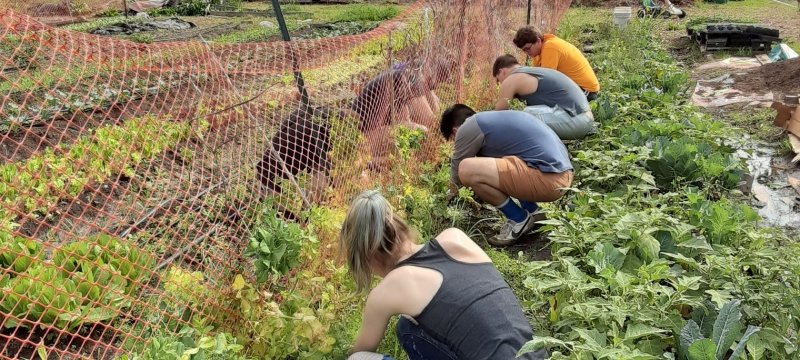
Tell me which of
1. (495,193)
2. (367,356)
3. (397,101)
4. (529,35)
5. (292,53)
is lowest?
(495,193)

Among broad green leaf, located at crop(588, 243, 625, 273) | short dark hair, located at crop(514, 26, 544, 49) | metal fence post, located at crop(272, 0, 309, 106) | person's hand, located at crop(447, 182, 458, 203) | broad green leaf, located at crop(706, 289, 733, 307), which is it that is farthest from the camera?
short dark hair, located at crop(514, 26, 544, 49)

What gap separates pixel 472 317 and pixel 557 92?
3138mm

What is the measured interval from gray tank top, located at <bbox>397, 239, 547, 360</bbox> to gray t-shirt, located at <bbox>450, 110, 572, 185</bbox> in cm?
177

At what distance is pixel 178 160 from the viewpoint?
19.0 feet

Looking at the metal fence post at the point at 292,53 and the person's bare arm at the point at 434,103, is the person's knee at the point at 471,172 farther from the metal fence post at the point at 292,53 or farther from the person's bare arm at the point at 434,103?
the person's bare arm at the point at 434,103

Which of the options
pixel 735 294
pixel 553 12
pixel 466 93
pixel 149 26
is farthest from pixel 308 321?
Answer: pixel 149 26

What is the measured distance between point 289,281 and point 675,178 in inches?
108

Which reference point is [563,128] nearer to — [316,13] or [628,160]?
[628,160]

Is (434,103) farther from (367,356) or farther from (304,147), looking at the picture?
(367,356)

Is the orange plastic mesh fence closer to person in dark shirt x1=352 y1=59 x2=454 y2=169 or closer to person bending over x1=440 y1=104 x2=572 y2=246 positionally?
person in dark shirt x1=352 y1=59 x2=454 y2=169

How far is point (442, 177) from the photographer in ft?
15.6

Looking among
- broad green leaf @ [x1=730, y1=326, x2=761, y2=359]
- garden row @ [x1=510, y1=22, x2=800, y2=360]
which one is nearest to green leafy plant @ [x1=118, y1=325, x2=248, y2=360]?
garden row @ [x1=510, y1=22, x2=800, y2=360]

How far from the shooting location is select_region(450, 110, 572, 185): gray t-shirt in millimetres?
3838

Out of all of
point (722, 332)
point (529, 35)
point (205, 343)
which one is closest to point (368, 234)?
point (205, 343)
